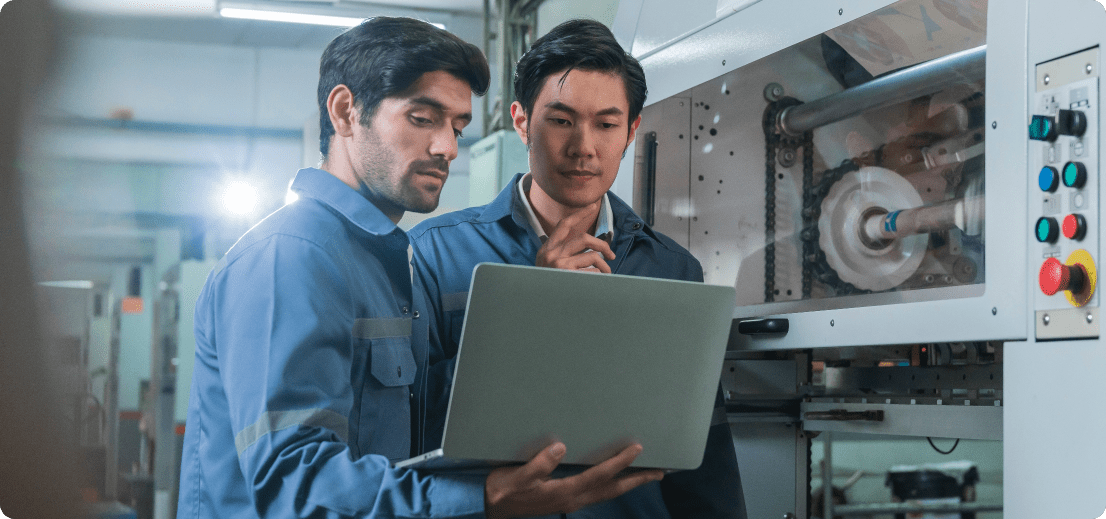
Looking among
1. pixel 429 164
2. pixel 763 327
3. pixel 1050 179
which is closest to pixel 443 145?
pixel 429 164

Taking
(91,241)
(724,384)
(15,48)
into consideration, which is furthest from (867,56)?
(91,241)

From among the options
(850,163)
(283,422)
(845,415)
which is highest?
(850,163)

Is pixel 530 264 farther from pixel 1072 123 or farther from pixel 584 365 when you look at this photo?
pixel 1072 123

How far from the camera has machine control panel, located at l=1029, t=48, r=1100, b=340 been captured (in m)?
1.22

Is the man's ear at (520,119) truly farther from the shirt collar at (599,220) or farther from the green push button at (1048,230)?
the green push button at (1048,230)

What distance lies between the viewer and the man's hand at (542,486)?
1.10m

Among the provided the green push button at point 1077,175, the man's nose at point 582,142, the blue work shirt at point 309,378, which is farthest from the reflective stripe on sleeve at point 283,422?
the green push button at point 1077,175

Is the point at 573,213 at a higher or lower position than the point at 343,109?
lower

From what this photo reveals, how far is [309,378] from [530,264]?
780 millimetres

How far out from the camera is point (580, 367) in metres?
1.12

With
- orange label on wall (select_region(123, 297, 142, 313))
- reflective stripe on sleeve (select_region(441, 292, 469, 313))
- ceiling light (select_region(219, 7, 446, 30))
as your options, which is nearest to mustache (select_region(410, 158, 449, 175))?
reflective stripe on sleeve (select_region(441, 292, 469, 313))

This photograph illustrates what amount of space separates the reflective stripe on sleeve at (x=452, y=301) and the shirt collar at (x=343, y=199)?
1.26 ft

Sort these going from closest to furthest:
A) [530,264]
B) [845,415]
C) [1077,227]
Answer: [1077,227] → [530,264] → [845,415]

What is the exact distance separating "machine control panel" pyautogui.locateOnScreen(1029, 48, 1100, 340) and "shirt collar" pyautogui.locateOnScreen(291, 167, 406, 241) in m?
1.00
